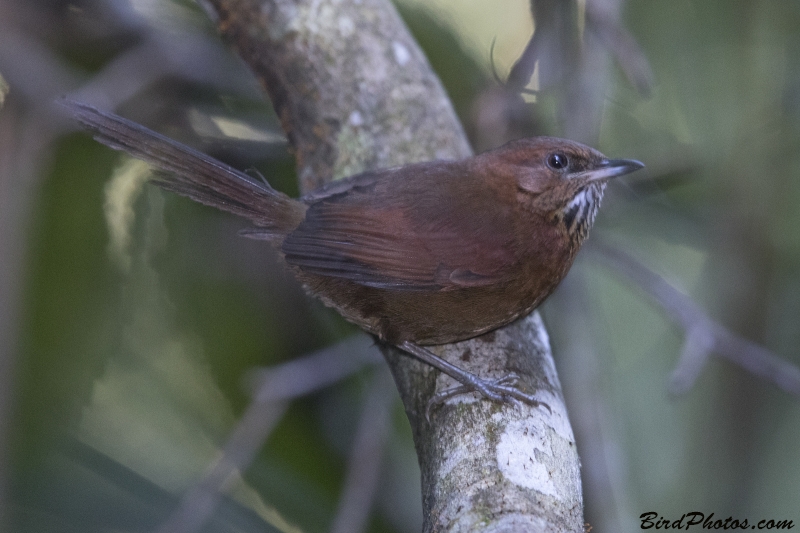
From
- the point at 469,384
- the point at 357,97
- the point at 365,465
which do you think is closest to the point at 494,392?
the point at 469,384

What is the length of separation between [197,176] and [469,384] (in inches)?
50.3

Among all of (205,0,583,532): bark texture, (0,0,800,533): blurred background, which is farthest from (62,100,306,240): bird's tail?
(0,0,800,533): blurred background

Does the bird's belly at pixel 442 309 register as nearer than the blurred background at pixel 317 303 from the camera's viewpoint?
Yes

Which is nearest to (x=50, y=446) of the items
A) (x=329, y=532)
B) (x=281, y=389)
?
(x=281, y=389)

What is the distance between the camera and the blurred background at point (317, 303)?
3268mm

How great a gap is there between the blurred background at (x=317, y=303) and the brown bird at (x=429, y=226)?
0.61 m

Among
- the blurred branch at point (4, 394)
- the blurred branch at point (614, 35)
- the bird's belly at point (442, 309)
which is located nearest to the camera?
the bird's belly at point (442, 309)

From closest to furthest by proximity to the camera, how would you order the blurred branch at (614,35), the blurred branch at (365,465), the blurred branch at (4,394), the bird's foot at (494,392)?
the bird's foot at (494,392), the blurred branch at (4,394), the blurred branch at (365,465), the blurred branch at (614,35)

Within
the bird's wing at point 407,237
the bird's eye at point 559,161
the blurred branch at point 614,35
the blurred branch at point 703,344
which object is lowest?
the blurred branch at point 703,344

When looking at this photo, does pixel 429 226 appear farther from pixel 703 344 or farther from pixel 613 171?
pixel 703 344

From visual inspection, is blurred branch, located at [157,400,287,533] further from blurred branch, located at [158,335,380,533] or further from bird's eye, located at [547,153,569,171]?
bird's eye, located at [547,153,569,171]

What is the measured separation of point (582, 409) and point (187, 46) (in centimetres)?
280

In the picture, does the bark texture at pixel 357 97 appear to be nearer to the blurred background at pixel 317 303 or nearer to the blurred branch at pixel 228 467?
the blurred background at pixel 317 303

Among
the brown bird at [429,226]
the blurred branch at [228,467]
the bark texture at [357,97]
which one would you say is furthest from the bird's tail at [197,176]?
the blurred branch at [228,467]
